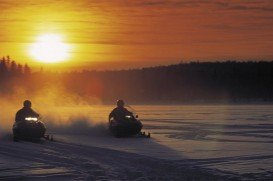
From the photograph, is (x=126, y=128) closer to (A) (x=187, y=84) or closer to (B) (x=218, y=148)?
(B) (x=218, y=148)

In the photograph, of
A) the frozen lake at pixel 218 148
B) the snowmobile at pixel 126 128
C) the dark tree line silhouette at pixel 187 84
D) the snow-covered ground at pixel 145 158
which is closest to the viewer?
the snow-covered ground at pixel 145 158

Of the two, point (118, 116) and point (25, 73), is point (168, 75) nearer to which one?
point (25, 73)

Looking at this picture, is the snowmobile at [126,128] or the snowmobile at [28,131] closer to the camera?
the snowmobile at [28,131]

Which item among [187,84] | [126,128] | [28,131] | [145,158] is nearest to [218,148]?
[145,158]

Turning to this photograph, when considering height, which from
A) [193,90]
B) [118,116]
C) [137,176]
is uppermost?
[193,90]

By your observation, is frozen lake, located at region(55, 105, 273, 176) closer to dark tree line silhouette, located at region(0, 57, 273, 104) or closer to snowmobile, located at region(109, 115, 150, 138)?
snowmobile, located at region(109, 115, 150, 138)

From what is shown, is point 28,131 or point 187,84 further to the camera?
point 187,84

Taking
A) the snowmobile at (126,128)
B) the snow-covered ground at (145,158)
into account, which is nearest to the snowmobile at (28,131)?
the snow-covered ground at (145,158)

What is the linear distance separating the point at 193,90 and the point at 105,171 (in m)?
171

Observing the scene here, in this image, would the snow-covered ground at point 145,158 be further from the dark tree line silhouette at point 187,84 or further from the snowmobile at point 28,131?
the dark tree line silhouette at point 187,84

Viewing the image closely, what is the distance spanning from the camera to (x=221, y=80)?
185750mm

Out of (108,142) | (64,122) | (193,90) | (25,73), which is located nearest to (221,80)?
(193,90)

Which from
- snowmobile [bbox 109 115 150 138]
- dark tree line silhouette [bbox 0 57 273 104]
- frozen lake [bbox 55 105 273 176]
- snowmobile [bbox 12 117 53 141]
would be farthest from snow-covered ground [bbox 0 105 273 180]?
dark tree line silhouette [bbox 0 57 273 104]

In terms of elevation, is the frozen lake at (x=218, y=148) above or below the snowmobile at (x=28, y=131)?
below
